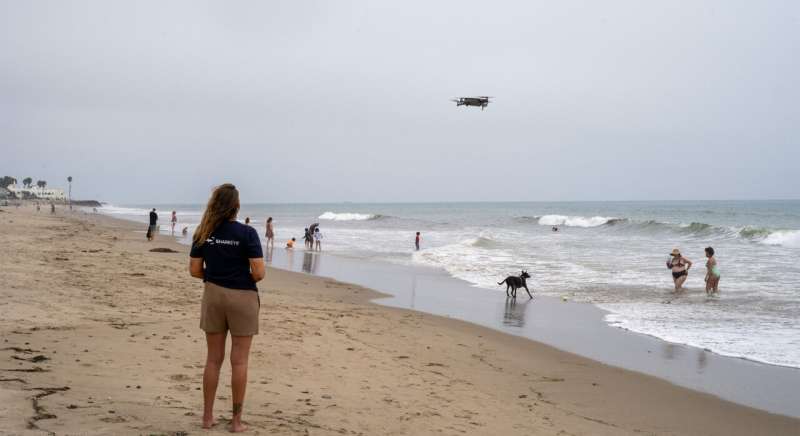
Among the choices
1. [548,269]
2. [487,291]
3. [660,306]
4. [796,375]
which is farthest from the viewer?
[548,269]

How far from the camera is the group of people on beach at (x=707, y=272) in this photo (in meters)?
14.1

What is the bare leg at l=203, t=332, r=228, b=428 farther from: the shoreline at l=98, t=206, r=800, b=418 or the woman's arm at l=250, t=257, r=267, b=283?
the shoreline at l=98, t=206, r=800, b=418

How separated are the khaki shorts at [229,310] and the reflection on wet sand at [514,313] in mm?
7584

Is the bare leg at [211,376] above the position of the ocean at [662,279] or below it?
above

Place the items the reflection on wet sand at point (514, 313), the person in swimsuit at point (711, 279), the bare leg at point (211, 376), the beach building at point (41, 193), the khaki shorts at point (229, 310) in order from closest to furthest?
the khaki shorts at point (229, 310)
the bare leg at point (211, 376)
the reflection on wet sand at point (514, 313)
the person in swimsuit at point (711, 279)
the beach building at point (41, 193)

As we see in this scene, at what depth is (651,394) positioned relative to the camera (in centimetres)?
671

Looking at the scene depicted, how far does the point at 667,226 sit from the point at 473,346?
38788 millimetres

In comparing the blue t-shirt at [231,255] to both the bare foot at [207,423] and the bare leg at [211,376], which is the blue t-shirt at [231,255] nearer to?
the bare leg at [211,376]

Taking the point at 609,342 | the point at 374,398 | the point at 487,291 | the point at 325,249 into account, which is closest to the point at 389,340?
the point at 374,398

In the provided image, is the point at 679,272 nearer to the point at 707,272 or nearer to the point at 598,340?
the point at 707,272

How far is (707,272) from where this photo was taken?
14.6 m

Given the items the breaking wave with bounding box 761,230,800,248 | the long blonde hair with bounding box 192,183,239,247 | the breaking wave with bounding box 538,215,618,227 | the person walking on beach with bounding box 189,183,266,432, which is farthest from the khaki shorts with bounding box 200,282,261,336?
the breaking wave with bounding box 538,215,618,227

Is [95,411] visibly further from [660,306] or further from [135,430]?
[660,306]

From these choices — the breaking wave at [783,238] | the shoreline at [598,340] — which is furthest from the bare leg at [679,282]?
the breaking wave at [783,238]
